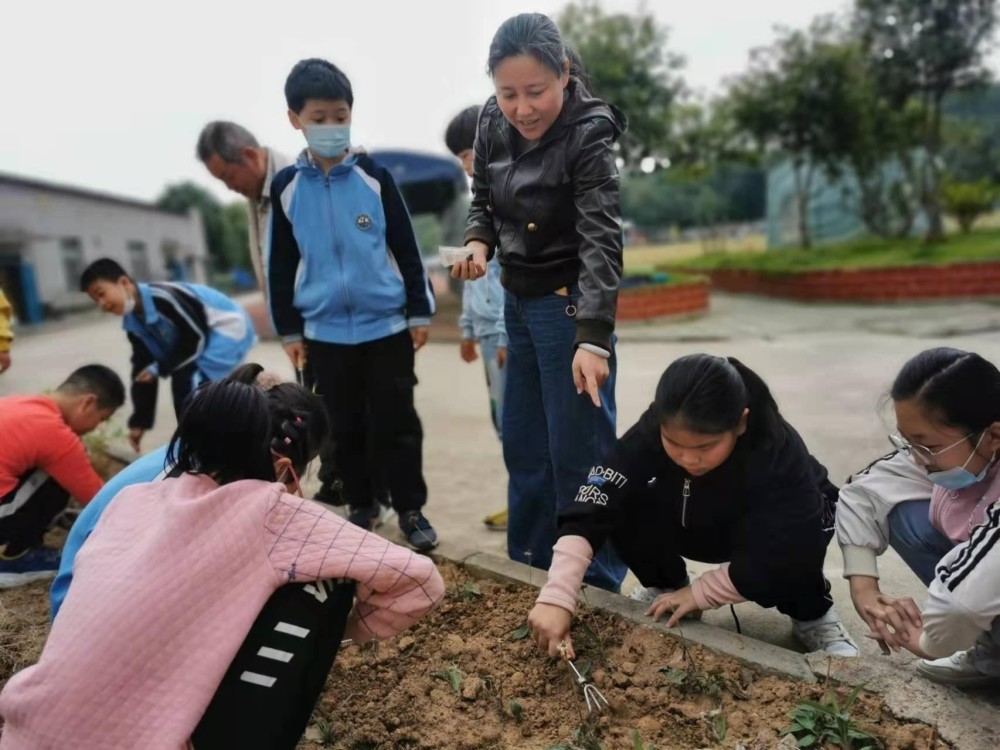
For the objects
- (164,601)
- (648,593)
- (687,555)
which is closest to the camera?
(164,601)

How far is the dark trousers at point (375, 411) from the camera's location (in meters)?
2.67

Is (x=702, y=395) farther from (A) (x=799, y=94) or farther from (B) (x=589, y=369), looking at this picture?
(A) (x=799, y=94)

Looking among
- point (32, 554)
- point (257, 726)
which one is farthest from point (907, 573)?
point (32, 554)

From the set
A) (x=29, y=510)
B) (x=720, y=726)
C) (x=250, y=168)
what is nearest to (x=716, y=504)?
(x=720, y=726)

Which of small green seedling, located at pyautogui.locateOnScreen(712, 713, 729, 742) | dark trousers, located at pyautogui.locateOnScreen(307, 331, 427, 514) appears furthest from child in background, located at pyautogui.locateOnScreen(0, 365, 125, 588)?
small green seedling, located at pyautogui.locateOnScreen(712, 713, 729, 742)

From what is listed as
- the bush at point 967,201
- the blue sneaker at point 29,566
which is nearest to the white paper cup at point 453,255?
the blue sneaker at point 29,566

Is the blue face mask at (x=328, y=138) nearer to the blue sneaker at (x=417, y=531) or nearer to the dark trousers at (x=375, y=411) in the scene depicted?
the dark trousers at (x=375, y=411)

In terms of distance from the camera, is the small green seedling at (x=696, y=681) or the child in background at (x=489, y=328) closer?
the small green seedling at (x=696, y=681)

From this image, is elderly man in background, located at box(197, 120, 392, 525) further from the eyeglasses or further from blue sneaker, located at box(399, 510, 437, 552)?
the eyeglasses

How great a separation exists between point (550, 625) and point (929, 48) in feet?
44.5

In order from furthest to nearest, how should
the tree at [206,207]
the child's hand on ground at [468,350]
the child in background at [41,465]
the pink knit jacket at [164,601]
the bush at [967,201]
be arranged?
the tree at [206,207] < the bush at [967,201] < the child's hand on ground at [468,350] < the child in background at [41,465] < the pink knit jacket at [164,601]

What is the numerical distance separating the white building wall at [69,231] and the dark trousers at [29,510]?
61.1 ft

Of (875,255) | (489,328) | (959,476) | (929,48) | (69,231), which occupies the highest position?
(929,48)

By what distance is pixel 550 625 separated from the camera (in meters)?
1.68
